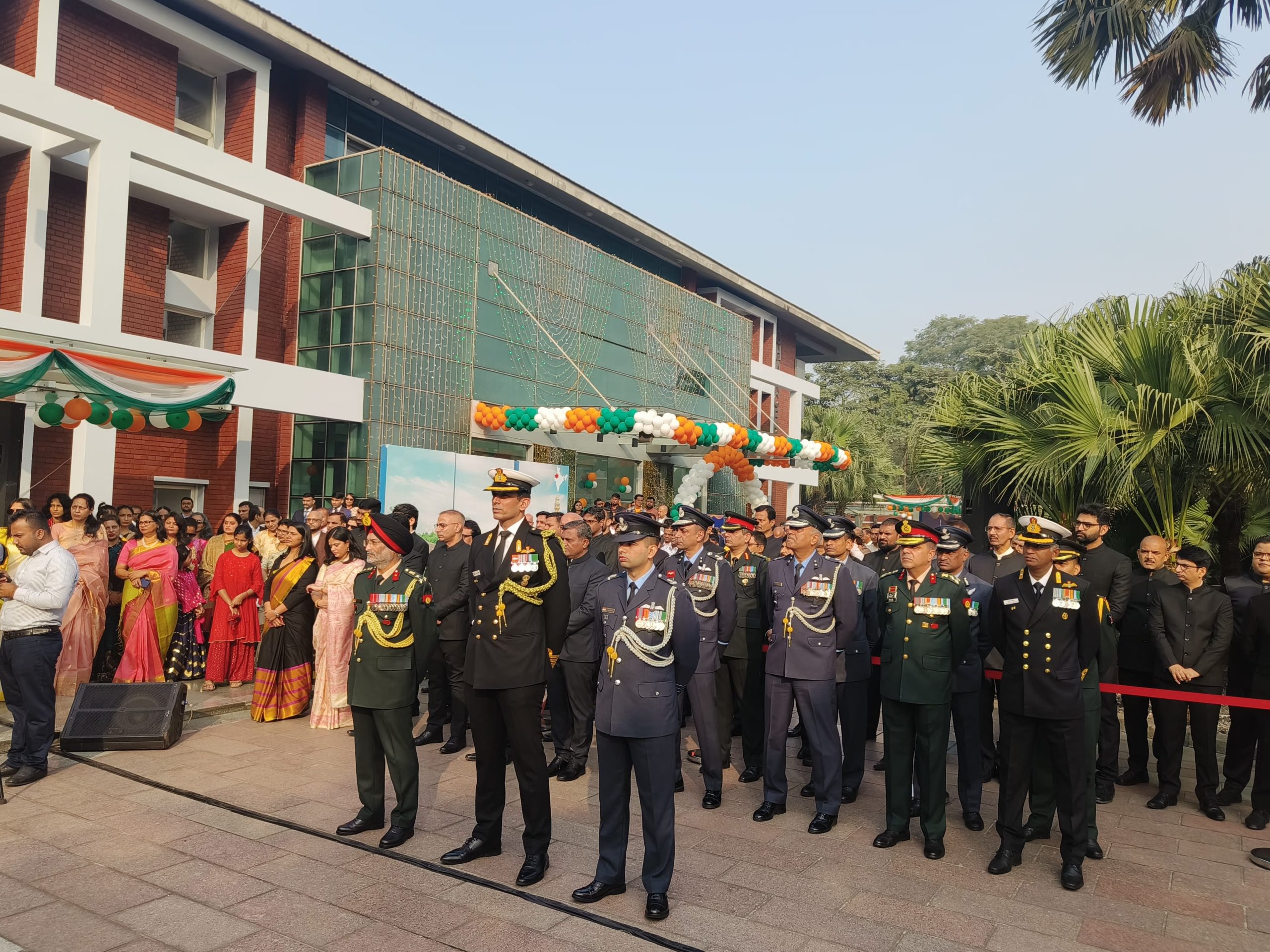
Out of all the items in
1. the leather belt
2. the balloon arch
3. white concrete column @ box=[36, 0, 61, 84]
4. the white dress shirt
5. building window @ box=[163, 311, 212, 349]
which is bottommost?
the leather belt

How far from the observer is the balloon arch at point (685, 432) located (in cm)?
1648

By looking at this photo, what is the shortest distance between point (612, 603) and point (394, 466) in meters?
10.0

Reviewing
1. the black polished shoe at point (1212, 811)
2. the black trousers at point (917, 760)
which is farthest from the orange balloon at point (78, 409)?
the black polished shoe at point (1212, 811)

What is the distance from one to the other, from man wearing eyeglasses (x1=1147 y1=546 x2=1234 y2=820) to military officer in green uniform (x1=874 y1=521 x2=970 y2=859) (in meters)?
1.95

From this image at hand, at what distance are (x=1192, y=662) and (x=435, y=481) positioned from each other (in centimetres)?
1093

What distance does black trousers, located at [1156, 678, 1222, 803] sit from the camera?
6.00 m

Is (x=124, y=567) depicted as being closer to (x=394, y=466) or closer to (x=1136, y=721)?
(x=394, y=466)

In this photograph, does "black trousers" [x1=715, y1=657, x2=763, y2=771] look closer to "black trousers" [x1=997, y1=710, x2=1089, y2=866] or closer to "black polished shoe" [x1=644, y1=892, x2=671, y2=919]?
"black trousers" [x1=997, y1=710, x2=1089, y2=866]

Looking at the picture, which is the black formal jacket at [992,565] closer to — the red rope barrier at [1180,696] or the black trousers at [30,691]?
the red rope barrier at [1180,696]

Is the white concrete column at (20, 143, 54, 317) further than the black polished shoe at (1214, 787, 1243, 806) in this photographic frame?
Yes

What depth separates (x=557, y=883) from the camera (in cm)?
441

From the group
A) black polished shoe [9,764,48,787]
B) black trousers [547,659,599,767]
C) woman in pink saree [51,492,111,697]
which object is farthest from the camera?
woman in pink saree [51,492,111,697]

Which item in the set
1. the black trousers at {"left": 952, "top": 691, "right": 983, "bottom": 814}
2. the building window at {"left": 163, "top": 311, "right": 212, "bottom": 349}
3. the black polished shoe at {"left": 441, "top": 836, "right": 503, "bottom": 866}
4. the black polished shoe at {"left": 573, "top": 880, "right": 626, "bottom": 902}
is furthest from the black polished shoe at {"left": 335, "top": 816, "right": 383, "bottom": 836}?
the building window at {"left": 163, "top": 311, "right": 212, "bottom": 349}

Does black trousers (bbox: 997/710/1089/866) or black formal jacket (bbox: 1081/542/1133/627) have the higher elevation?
black formal jacket (bbox: 1081/542/1133/627)
